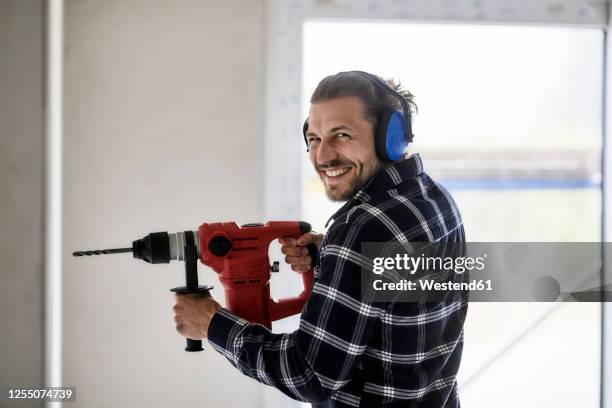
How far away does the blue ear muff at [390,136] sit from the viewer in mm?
1353

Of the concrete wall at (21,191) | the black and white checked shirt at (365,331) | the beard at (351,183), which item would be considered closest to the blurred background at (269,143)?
the concrete wall at (21,191)

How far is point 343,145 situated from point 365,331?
437 mm

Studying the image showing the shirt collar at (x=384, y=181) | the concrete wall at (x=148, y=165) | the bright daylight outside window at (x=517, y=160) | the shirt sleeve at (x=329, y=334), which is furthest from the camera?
the bright daylight outside window at (x=517, y=160)

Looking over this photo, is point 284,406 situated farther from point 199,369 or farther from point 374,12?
point 374,12

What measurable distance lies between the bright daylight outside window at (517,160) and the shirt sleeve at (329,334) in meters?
1.33

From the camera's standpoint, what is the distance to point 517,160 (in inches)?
104

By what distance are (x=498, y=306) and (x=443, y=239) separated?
5.17 feet

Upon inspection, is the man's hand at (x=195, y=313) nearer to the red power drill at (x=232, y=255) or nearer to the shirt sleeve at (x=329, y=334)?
the red power drill at (x=232, y=255)

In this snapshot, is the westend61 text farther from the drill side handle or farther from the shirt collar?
the drill side handle

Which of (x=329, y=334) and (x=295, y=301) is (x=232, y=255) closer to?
(x=295, y=301)

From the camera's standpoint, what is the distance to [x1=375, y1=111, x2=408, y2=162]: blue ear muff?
53.2 inches

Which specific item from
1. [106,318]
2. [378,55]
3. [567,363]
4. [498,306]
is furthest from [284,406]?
[378,55]

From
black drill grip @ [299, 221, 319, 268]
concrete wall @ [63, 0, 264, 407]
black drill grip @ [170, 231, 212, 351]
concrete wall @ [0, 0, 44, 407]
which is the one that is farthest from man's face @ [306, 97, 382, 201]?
concrete wall @ [63, 0, 264, 407]

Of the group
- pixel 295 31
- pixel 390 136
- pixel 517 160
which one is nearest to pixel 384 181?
pixel 390 136
